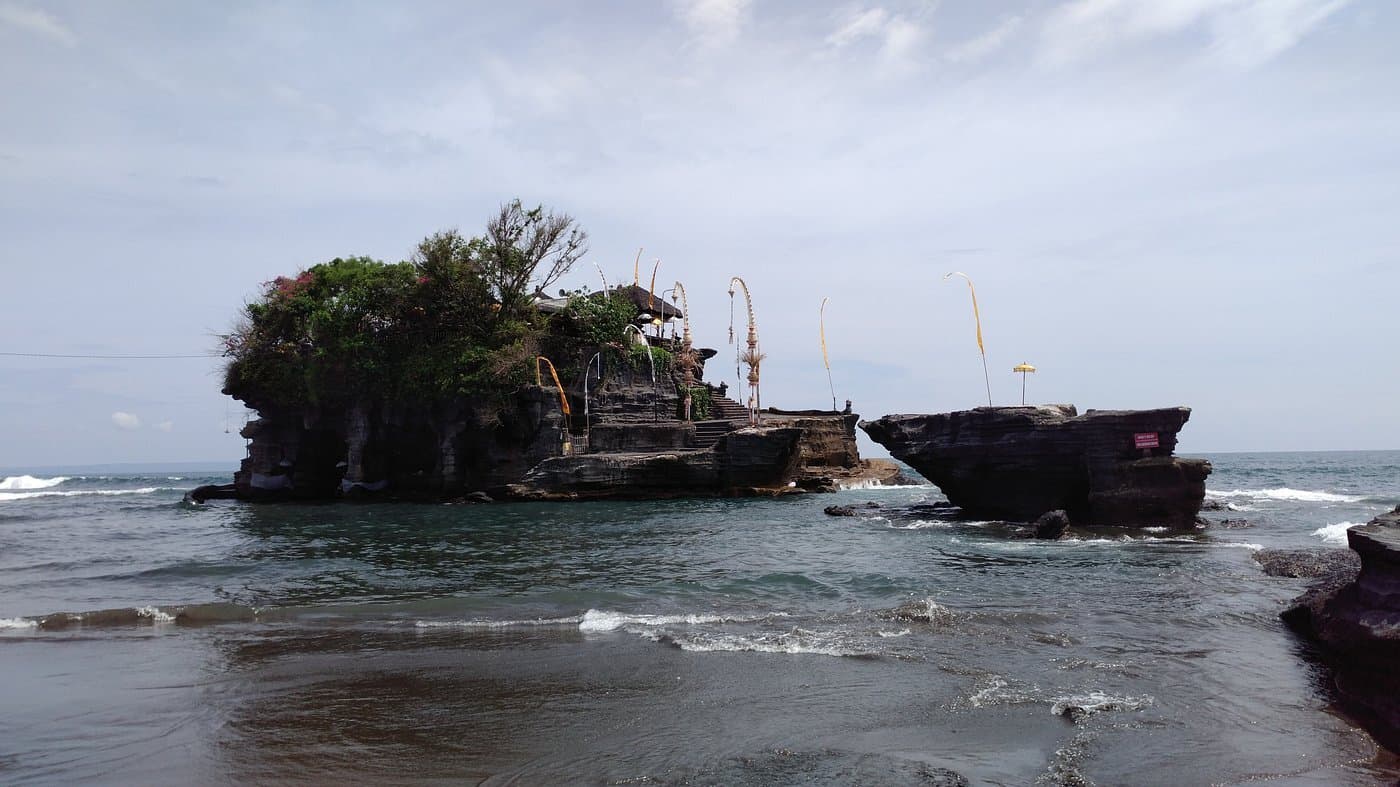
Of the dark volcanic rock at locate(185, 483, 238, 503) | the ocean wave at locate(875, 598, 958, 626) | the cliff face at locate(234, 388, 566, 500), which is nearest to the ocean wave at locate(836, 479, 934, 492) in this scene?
the cliff face at locate(234, 388, 566, 500)

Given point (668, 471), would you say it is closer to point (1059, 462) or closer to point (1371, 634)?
point (1059, 462)

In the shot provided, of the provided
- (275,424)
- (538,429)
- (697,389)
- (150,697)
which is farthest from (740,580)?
(275,424)

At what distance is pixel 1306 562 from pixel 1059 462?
8.07 metres

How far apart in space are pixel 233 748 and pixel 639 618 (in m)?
5.47

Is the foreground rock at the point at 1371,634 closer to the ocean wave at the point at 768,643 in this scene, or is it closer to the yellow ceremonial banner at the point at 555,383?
the ocean wave at the point at 768,643

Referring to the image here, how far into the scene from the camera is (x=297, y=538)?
21.6m

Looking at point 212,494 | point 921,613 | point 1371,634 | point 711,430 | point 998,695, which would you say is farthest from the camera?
point 212,494

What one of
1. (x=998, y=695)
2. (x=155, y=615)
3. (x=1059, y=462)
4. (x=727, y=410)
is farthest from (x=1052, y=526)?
(x=727, y=410)

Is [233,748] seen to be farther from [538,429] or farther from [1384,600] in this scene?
[538,429]

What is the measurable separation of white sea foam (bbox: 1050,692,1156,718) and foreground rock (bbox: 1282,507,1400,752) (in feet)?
5.23

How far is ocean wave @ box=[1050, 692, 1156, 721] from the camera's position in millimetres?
6719

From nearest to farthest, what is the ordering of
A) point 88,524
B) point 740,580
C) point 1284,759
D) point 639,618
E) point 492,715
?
1. point 1284,759
2. point 492,715
3. point 639,618
4. point 740,580
5. point 88,524

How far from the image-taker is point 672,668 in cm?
838

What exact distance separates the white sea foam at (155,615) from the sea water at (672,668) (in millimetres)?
39
